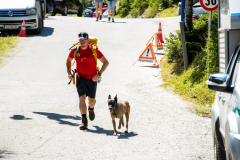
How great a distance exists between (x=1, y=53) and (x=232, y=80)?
12.4m

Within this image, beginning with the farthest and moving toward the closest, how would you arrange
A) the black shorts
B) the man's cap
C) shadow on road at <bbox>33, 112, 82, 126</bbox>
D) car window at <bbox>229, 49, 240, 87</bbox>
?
shadow on road at <bbox>33, 112, 82, 126</bbox>, the black shorts, the man's cap, car window at <bbox>229, 49, 240, 87</bbox>

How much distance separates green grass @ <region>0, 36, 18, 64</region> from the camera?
14.6 meters

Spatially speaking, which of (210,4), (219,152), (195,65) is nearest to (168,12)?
(195,65)

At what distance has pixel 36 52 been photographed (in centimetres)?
1511

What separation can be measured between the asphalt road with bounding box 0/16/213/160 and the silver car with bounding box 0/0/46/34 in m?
1.30

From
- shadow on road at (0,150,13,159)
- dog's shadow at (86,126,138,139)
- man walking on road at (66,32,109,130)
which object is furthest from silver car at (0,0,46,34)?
shadow on road at (0,150,13,159)

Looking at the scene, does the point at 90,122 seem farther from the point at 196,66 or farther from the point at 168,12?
the point at 168,12

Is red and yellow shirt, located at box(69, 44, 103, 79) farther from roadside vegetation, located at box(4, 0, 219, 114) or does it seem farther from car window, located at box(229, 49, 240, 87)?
car window, located at box(229, 49, 240, 87)

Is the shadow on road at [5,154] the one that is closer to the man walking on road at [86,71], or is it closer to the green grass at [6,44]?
the man walking on road at [86,71]

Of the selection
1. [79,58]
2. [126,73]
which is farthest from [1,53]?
[79,58]

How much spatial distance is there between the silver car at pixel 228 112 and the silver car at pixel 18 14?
1338 centimetres

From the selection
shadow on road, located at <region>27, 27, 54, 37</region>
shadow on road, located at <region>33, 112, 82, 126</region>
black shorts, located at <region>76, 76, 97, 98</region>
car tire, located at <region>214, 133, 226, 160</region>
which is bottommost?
shadow on road, located at <region>33, 112, 82, 126</region>

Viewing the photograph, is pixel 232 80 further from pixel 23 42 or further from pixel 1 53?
pixel 23 42

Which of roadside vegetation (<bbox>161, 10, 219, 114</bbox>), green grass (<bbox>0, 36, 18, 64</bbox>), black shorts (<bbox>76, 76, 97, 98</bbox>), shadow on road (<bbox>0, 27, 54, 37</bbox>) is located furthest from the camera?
shadow on road (<bbox>0, 27, 54, 37</bbox>)
